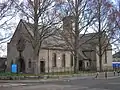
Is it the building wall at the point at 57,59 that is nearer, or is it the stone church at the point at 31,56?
the stone church at the point at 31,56

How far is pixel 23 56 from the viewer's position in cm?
6097

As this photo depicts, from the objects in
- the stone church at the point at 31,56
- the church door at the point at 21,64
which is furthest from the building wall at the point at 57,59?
the church door at the point at 21,64

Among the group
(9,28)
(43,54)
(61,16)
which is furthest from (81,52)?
(9,28)

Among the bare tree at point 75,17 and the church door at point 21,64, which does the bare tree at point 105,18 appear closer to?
the bare tree at point 75,17

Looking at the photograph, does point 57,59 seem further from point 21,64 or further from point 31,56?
point 21,64

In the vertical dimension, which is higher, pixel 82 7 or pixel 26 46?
pixel 82 7

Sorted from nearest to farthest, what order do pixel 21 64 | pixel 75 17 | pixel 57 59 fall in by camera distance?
pixel 75 17
pixel 21 64
pixel 57 59

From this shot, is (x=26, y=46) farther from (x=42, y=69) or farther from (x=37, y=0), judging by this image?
(x=37, y=0)

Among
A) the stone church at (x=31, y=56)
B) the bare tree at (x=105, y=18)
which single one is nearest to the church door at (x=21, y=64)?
the stone church at (x=31, y=56)

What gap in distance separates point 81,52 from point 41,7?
3631 cm

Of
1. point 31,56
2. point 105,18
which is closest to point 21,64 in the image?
point 31,56

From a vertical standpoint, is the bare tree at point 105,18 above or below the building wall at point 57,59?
above

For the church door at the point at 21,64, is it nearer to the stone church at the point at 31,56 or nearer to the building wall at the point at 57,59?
the stone church at the point at 31,56

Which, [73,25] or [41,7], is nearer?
[41,7]
